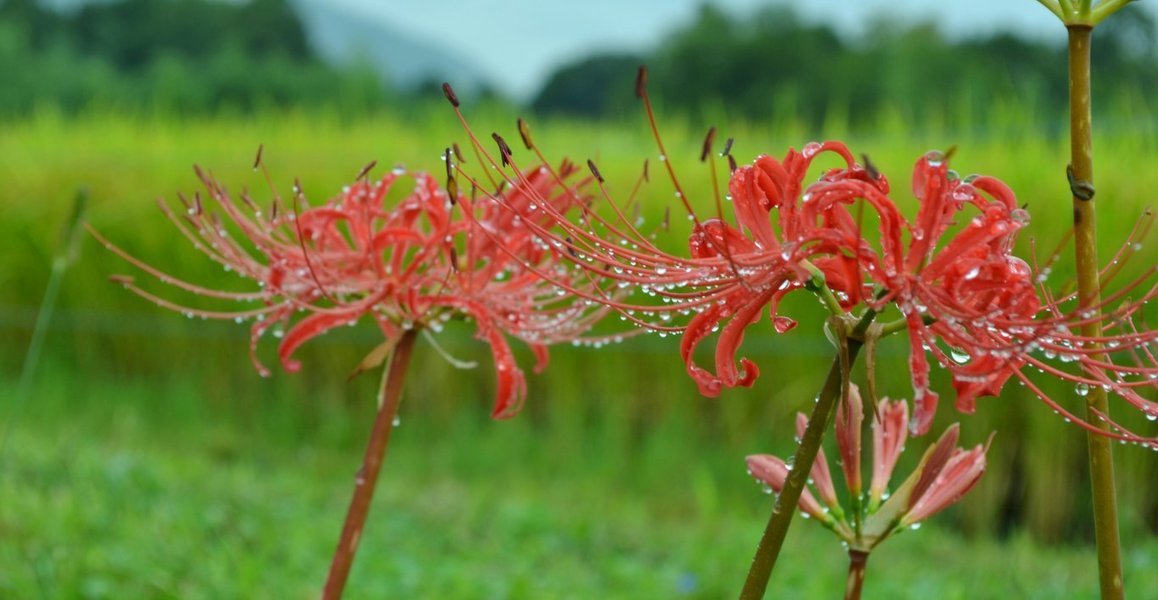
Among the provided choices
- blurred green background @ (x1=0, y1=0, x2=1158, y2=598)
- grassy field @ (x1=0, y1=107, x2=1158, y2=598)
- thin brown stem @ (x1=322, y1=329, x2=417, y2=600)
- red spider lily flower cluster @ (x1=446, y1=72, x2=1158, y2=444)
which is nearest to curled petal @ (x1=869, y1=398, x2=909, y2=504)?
red spider lily flower cluster @ (x1=446, y1=72, x2=1158, y2=444)

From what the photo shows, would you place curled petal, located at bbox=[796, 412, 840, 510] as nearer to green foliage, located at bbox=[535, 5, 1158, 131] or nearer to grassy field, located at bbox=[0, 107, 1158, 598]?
grassy field, located at bbox=[0, 107, 1158, 598]

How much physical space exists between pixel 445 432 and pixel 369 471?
170 inches

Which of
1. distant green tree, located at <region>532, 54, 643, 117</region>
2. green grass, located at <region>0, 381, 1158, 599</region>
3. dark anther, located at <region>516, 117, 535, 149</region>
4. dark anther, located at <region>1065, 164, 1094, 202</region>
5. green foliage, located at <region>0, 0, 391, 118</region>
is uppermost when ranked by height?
distant green tree, located at <region>532, 54, 643, 117</region>

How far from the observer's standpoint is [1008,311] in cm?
101

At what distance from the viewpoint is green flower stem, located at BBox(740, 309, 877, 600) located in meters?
1.01

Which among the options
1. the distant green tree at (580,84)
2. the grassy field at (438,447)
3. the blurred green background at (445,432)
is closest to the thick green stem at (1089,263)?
the grassy field at (438,447)

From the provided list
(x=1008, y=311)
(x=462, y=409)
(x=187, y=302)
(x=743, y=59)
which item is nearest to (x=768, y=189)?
(x=1008, y=311)

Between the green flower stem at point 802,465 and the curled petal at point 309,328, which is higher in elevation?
the curled petal at point 309,328

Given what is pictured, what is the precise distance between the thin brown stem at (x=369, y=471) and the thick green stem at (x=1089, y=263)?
2.32ft

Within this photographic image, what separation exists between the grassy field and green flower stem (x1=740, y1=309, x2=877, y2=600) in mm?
1530

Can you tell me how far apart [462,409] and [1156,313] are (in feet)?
9.20

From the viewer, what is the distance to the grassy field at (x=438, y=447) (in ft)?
12.1

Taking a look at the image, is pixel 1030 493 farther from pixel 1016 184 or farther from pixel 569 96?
pixel 569 96

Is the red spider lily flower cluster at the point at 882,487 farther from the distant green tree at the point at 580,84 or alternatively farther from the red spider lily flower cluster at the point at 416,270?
the distant green tree at the point at 580,84
